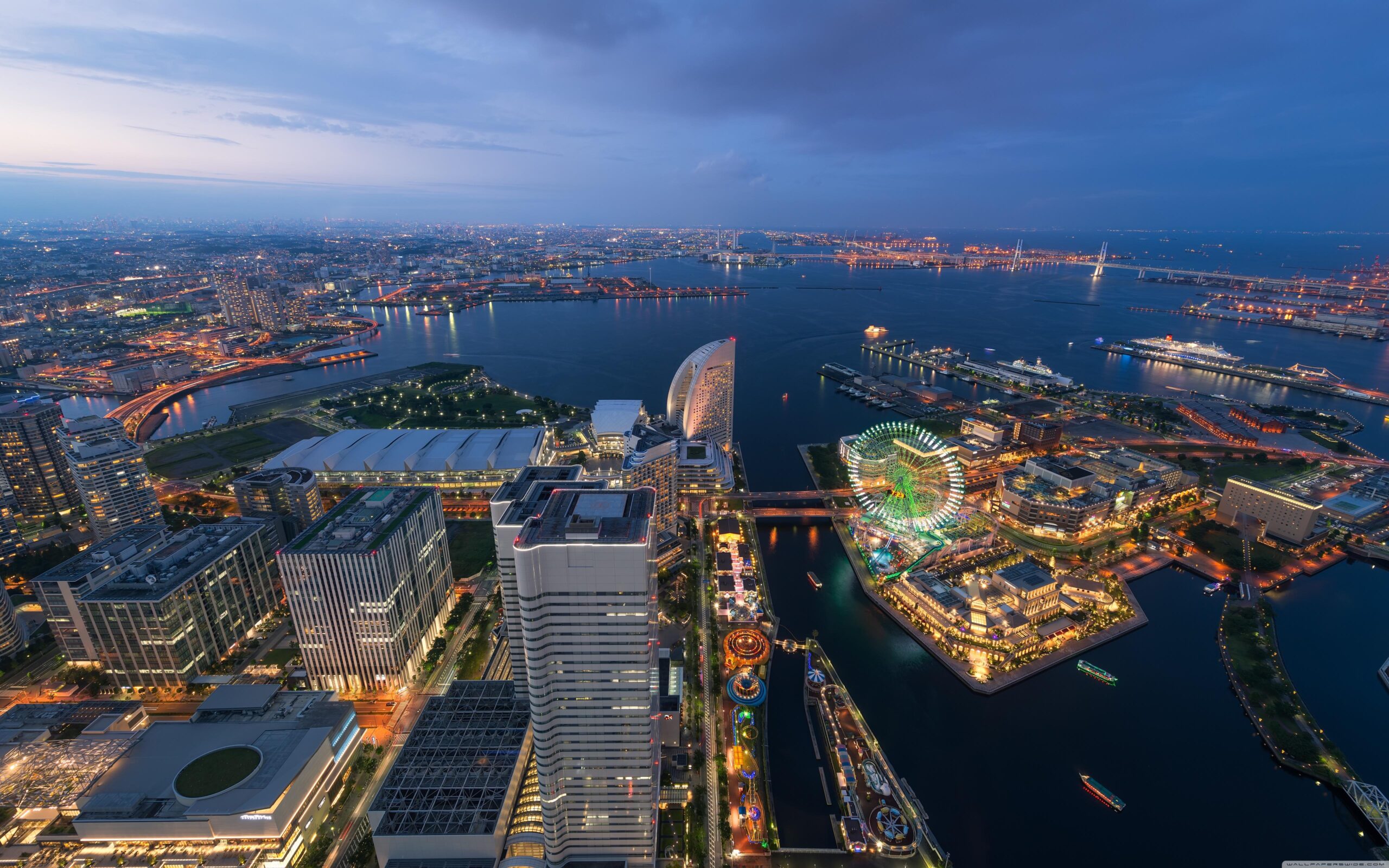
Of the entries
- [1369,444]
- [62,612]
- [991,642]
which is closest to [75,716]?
[62,612]

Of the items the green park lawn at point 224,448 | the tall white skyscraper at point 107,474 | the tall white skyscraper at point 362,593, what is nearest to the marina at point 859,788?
the tall white skyscraper at point 362,593

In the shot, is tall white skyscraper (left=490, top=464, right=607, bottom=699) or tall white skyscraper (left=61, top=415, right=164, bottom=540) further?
tall white skyscraper (left=61, top=415, right=164, bottom=540)

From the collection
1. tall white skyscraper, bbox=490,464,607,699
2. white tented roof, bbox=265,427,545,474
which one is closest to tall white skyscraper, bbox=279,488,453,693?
tall white skyscraper, bbox=490,464,607,699

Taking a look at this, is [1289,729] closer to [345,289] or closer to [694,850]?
[694,850]

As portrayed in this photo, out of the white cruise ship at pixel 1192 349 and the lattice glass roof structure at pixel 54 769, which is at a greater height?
the white cruise ship at pixel 1192 349

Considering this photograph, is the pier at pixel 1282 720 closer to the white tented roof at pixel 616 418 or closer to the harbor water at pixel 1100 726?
the harbor water at pixel 1100 726

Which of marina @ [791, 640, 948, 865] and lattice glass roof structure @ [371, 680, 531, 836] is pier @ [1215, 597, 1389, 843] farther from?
lattice glass roof structure @ [371, 680, 531, 836]
